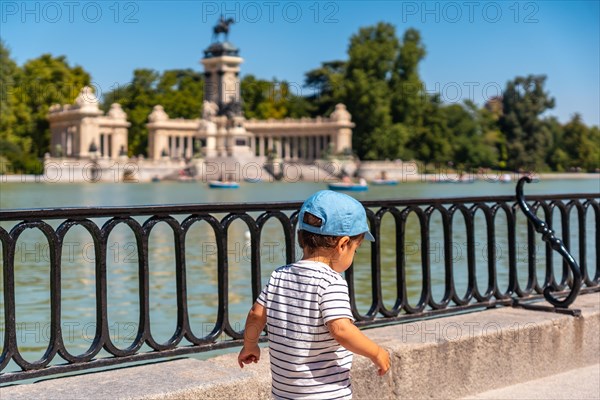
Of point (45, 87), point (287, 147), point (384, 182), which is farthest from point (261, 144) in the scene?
→ point (45, 87)

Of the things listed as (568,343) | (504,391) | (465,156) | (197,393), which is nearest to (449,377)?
(504,391)

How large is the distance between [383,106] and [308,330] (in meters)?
95.7

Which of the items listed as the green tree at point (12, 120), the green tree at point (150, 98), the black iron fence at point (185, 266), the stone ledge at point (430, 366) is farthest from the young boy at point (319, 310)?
the green tree at point (150, 98)

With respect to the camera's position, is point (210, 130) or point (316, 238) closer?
point (316, 238)

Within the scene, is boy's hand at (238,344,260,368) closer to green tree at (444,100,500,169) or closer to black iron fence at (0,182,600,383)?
black iron fence at (0,182,600,383)

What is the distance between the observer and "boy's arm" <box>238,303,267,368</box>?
3.04 metres

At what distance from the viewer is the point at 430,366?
4.82 m

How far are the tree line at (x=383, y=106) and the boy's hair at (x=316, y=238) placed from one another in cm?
8798

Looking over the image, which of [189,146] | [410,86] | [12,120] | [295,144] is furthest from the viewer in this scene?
[295,144]

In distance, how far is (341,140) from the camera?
10194 centimetres

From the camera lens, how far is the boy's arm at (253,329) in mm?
3045

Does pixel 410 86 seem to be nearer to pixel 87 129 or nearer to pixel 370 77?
pixel 370 77

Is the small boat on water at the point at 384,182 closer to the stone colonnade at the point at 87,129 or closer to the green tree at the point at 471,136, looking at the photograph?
the green tree at the point at 471,136

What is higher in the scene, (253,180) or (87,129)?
(87,129)
